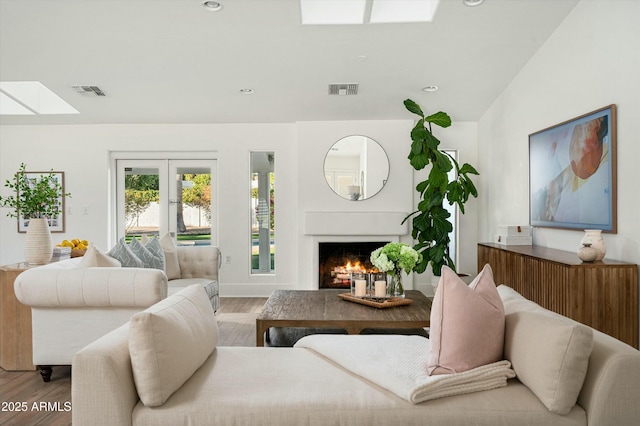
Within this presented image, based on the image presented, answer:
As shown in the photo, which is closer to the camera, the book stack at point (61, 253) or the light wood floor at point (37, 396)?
the light wood floor at point (37, 396)

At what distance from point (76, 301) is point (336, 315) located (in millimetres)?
1652

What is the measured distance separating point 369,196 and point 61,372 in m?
3.96

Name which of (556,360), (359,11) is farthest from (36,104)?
(556,360)

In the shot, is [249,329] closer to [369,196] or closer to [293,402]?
[369,196]

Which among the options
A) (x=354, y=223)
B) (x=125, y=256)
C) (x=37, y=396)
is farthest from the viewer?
(x=354, y=223)

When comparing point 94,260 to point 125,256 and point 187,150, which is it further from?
point 187,150

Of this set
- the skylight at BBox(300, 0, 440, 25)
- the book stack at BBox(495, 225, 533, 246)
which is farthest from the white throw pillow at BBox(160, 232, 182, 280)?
the book stack at BBox(495, 225, 533, 246)

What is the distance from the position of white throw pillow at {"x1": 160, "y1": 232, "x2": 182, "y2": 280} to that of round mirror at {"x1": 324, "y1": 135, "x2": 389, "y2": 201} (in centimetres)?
229

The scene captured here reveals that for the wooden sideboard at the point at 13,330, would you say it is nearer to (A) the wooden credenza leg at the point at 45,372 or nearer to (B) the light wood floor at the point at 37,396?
(B) the light wood floor at the point at 37,396

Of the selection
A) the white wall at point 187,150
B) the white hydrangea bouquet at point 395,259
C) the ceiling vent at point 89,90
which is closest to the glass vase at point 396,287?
the white hydrangea bouquet at point 395,259

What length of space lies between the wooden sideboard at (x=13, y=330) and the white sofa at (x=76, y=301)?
0.22 m

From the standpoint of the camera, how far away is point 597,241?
3.37 metres

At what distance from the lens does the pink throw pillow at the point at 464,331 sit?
5.92 ft

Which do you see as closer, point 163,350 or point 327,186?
point 163,350
